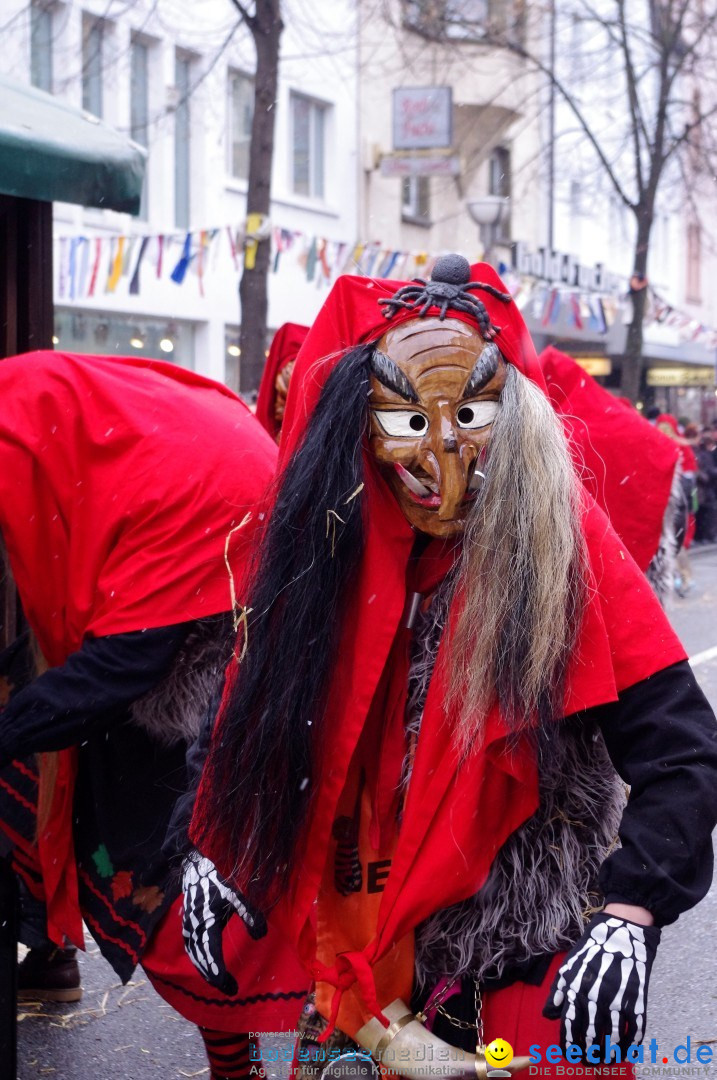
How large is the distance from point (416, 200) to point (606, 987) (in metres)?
16.6

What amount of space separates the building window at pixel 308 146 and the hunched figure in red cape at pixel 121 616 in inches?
506

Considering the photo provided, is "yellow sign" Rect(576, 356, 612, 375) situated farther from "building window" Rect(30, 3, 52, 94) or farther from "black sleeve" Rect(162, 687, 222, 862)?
"black sleeve" Rect(162, 687, 222, 862)

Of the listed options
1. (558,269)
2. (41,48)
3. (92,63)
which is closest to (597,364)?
(558,269)

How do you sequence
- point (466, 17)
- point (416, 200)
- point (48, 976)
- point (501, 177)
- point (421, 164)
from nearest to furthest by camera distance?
point (48, 976)
point (421, 164)
point (466, 17)
point (416, 200)
point (501, 177)

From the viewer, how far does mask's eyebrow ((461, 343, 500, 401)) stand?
80.8 inches

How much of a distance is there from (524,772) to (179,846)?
2.30 feet

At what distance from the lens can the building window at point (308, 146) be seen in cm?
1521

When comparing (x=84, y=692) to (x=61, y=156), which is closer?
(x=84, y=692)

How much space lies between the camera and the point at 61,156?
158 inches

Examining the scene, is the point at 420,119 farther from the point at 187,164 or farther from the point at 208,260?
the point at 208,260

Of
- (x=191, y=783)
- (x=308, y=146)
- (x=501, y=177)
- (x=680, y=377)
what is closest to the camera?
(x=191, y=783)

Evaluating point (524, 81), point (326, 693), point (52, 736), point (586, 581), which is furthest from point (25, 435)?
point (524, 81)

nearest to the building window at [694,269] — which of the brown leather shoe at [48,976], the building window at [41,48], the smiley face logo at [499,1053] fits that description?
the building window at [41,48]

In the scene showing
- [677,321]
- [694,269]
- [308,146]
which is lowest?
[677,321]
